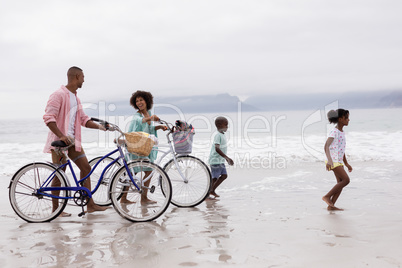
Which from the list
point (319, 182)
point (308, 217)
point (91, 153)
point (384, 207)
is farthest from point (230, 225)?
point (91, 153)

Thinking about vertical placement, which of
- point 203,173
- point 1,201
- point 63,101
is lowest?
point 1,201

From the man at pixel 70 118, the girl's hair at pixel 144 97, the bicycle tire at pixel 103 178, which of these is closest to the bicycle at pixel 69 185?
the man at pixel 70 118

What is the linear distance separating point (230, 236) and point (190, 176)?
180cm

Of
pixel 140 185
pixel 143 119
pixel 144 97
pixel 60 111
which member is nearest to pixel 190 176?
pixel 140 185

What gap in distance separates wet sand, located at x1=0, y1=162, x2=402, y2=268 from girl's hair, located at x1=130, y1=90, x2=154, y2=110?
5.72ft

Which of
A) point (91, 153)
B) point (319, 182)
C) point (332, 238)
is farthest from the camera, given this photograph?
point (91, 153)

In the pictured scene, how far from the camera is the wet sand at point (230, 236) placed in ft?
11.3

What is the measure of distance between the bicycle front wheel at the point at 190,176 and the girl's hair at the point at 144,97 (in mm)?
1078

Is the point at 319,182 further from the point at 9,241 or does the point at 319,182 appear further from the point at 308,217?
the point at 9,241

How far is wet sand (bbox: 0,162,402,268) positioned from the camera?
3451 mm

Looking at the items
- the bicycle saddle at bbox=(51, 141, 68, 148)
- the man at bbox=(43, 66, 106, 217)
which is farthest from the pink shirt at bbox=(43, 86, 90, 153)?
the bicycle saddle at bbox=(51, 141, 68, 148)

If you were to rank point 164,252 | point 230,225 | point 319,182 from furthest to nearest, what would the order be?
point 319,182 → point 230,225 → point 164,252

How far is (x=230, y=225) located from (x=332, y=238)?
125 centimetres

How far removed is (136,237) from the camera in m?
4.24
